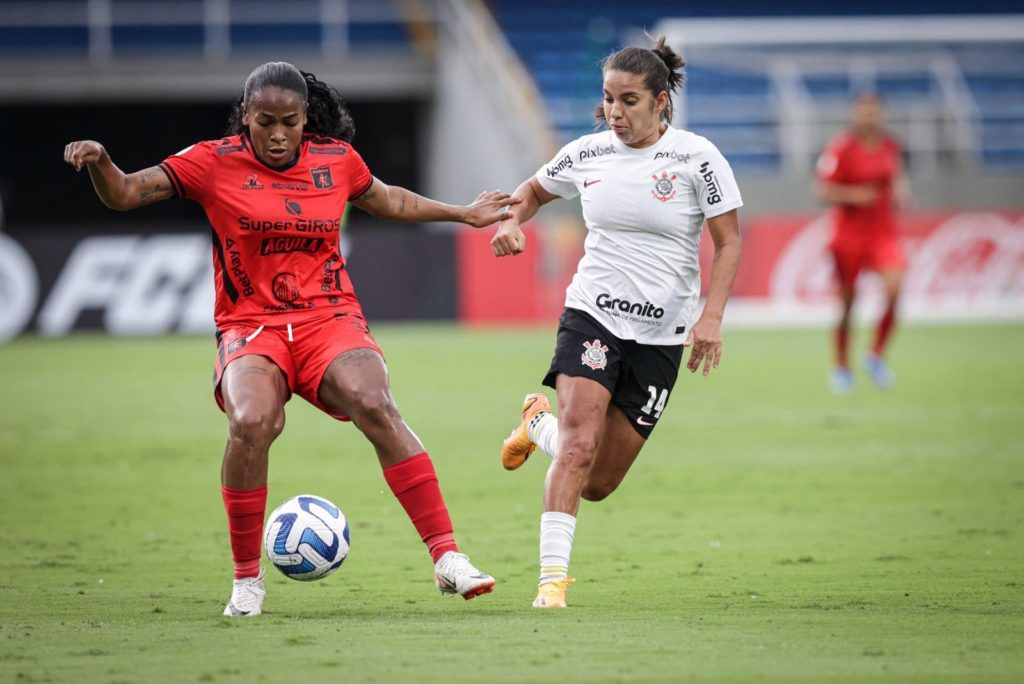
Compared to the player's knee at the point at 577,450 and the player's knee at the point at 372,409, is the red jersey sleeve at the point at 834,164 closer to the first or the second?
the player's knee at the point at 577,450

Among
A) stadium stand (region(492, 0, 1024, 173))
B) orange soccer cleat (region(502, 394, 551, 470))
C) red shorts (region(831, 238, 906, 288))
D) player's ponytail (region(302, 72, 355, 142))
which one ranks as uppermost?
stadium stand (region(492, 0, 1024, 173))

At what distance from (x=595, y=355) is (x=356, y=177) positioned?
128 centimetres

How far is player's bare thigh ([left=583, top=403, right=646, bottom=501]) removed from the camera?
6.83 meters

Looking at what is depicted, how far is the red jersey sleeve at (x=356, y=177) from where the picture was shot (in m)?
6.51

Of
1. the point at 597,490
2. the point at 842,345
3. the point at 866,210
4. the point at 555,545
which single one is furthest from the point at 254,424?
the point at 866,210

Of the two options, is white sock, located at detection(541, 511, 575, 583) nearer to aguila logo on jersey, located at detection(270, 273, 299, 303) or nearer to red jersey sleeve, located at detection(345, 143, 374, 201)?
aguila logo on jersey, located at detection(270, 273, 299, 303)

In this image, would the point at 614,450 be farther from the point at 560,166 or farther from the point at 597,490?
the point at 560,166

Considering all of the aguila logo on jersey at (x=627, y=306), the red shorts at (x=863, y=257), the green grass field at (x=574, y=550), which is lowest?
the green grass field at (x=574, y=550)

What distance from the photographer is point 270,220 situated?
6227 mm

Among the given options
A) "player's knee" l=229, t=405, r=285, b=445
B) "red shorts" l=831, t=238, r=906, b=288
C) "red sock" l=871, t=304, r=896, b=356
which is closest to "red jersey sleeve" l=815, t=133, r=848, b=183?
"red shorts" l=831, t=238, r=906, b=288

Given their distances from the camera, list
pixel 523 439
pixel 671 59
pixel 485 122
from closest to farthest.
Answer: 1. pixel 671 59
2. pixel 523 439
3. pixel 485 122

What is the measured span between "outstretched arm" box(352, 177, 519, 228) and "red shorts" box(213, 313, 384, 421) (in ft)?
2.02

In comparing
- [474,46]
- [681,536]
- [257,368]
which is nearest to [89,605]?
[257,368]

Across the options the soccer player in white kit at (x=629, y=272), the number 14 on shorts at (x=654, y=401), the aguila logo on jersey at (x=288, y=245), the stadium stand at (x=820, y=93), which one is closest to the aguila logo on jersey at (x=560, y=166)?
the soccer player in white kit at (x=629, y=272)
